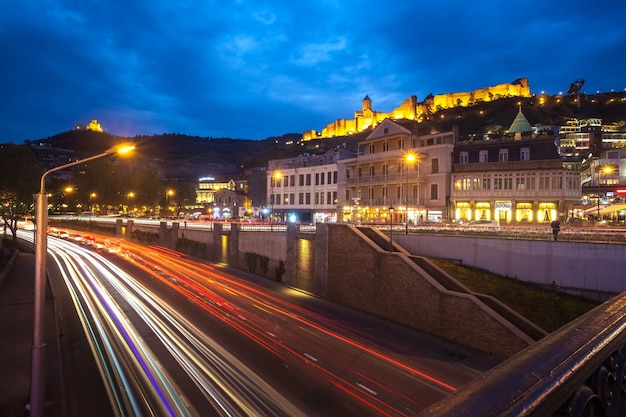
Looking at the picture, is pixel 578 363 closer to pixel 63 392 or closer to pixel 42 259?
pixel 42 259

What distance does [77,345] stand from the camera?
18.8 m

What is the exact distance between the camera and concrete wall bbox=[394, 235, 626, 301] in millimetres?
21969

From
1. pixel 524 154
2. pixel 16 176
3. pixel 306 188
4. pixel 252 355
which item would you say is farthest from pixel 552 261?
pixel 16 176

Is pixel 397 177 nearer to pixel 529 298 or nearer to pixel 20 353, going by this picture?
pixel 529 298

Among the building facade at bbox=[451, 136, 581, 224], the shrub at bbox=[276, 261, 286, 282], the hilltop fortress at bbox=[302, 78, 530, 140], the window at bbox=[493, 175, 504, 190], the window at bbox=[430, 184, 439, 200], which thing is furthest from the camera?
the hilltop fortress at bbox=[302, 78, 530, 140]

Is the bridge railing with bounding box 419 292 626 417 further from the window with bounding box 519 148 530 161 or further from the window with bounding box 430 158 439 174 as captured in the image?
the window with bounding box 430 158 439 174

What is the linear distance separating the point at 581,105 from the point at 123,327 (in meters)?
173

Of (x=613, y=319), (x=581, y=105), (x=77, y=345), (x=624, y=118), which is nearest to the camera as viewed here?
(x=613, y=319)

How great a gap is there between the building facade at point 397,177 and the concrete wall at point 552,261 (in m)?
18.5

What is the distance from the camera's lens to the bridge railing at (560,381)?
1.81m

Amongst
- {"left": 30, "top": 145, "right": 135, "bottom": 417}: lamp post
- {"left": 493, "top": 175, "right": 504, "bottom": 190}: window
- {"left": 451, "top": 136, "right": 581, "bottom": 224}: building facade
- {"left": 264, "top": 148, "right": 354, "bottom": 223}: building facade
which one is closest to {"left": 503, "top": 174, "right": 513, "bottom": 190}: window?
{"left": 451, "top": 136, "right": 581, "bottom": 224}: building facade

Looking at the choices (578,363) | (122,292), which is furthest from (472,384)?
(122,292)

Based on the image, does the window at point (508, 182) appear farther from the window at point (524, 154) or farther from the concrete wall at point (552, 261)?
the concrete wall at point (552, 261)

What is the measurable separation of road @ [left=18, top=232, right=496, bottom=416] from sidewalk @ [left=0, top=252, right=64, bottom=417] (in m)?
1.65
